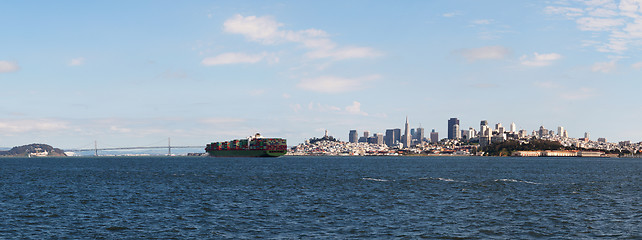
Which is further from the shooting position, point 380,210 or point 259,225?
point 380,210

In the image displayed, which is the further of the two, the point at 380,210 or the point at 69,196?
the point at 69,196

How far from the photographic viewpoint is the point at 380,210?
52.1 metres

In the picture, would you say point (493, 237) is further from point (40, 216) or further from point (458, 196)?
point (40, 216)

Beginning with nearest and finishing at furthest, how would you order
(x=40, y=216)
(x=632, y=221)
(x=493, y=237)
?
(x=493, y=237), (x=632, y=221), (x=40, y=216)

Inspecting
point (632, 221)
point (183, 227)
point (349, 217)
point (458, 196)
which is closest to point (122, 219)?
point (183, 227)

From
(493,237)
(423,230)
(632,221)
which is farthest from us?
(632,221)

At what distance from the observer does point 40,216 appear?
4928cm

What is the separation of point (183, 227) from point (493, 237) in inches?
914

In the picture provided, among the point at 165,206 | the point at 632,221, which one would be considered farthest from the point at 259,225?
the point at 632,221

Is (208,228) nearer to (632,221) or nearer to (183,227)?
(183,227)

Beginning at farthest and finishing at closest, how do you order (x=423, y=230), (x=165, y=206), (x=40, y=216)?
(x=165, y=206) → (x=40, y=216) → (x=423, y=230)

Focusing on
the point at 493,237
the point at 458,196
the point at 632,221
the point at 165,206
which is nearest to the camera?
the point at 493,237

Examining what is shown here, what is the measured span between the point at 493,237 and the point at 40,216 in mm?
39103

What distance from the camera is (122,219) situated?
4675 cm
